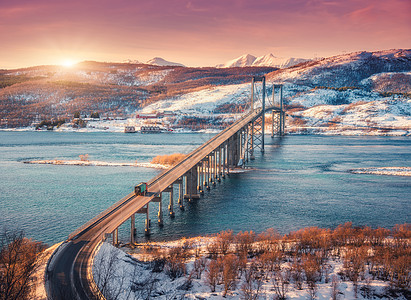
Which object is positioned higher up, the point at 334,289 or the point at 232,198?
the point at 334,289

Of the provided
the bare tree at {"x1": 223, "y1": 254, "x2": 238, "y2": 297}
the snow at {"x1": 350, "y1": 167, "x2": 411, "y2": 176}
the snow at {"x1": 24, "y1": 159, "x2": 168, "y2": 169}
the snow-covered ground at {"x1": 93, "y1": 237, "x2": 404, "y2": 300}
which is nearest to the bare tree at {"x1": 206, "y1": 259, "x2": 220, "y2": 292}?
the snow-covered ground at {"x1": 93, "y1": 237, "x2": 404, "y2": 300}

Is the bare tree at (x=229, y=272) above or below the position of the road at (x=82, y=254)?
below

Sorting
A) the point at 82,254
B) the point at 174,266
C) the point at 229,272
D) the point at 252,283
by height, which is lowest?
the point at 252,283

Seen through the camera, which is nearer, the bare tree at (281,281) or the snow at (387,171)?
the bare tree at (281,281)

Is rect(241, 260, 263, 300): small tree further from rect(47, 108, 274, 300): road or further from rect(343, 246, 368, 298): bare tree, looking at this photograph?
rect(47, 108, 274, 300): road

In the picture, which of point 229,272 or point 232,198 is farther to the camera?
point 232,198

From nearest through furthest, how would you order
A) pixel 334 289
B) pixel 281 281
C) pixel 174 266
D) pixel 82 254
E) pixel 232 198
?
pixel 334 289 < pixel 281 281 < pixel 82 254 < pixel 174 266 < pixel 232 198

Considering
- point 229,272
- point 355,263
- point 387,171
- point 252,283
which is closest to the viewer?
point 229,272

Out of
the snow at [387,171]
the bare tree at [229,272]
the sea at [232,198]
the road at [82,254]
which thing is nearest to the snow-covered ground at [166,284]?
the bare tree at [229,272]

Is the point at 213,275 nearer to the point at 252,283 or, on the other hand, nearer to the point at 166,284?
the point at 252,283

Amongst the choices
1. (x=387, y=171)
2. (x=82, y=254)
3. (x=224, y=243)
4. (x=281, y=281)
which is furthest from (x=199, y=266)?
(x=387, y=171)

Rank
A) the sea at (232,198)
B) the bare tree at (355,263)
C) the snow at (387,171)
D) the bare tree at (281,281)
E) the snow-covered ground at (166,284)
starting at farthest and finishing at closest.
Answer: the snow at (387,171) < the sea at (232,198) < the bare tree at (355,263) < the bare tree at (281,281) < the snow-covered ground at (166,284)

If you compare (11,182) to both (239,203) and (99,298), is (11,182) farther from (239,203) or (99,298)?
(99,298)

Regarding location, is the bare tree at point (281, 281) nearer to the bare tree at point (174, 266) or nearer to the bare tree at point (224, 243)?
the bare tree at point (224, 243)
